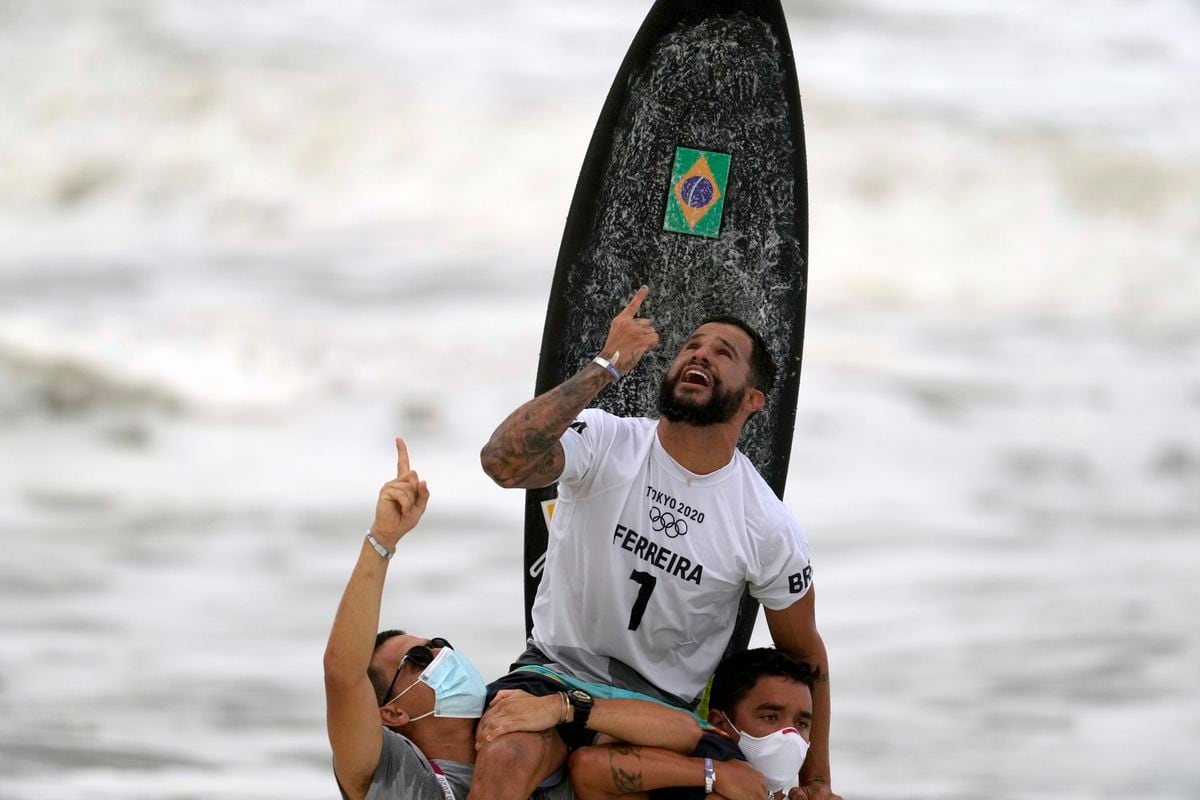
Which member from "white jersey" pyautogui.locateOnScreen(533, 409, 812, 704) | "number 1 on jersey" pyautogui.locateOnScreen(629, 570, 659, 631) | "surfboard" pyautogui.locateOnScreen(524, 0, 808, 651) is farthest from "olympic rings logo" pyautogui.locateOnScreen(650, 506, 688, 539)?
"surfboard" pyautogui.locateOnScreen(524, 0, 808, 651)

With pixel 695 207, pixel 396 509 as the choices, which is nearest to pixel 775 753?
pixel 396 509

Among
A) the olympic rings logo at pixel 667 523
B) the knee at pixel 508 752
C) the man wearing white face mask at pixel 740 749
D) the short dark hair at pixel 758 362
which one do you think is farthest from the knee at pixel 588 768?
the short dark hair at pixel 758 362

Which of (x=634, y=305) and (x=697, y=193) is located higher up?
(x=697, y=193)

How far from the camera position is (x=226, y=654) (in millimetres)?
14242

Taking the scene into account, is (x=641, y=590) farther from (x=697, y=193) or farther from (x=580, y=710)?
(x=697, y=193)

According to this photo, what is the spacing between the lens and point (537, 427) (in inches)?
151

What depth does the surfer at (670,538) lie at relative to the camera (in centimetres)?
408

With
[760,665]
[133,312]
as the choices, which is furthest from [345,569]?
[760,665]

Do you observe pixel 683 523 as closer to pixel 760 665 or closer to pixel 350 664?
pixel 760 665

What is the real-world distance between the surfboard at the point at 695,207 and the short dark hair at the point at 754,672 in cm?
103

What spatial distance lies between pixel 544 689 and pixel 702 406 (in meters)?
0.77

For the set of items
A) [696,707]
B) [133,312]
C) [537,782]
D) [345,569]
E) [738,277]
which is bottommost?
[537,782]

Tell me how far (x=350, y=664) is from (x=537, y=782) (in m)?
0.56

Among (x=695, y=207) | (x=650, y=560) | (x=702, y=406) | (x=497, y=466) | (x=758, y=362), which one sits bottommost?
(x=650, y=560)
